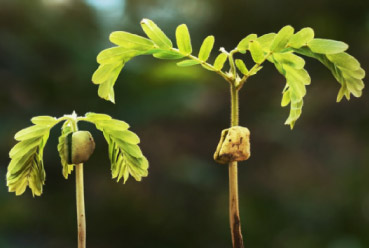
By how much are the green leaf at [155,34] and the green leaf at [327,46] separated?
128mm

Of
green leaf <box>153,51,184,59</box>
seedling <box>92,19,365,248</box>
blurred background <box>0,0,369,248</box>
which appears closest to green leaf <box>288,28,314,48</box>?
seedling <box>92,19,365,248</box>

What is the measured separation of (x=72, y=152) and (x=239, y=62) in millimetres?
173

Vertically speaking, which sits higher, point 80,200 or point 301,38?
point 301,38

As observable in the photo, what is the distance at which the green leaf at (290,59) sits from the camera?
0.42 meters

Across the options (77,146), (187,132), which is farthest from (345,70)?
(187,132)

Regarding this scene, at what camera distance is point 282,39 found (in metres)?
0.43

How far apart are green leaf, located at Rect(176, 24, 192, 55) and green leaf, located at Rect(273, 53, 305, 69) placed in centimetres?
8

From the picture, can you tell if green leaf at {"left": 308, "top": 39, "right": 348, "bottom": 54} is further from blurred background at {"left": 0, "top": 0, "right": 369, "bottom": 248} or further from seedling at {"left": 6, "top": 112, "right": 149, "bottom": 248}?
blurred background at {"left": 0, "top": 0, "right": 369, "bottom": 248}

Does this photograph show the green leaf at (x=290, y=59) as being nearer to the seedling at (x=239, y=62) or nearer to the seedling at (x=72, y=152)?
the seedling at (x=239, y=62)

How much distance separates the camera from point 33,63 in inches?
59.6

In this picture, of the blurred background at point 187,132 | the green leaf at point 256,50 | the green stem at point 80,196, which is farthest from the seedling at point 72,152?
the blurred background at point 187,132

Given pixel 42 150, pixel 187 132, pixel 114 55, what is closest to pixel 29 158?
pixel 42 150

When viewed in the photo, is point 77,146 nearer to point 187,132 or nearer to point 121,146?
point 121,146

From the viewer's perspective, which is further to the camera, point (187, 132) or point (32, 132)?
point (187, 132)
